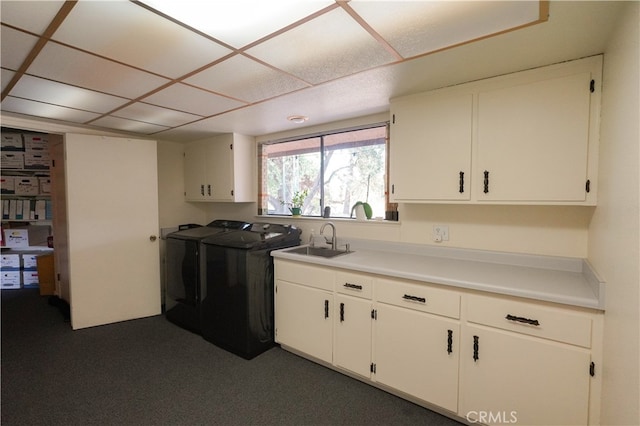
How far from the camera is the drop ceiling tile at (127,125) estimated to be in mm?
3023

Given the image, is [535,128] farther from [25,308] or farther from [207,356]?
[25,308]

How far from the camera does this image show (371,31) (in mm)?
1371

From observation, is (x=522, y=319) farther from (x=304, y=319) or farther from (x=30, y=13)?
(x=30, y=13)

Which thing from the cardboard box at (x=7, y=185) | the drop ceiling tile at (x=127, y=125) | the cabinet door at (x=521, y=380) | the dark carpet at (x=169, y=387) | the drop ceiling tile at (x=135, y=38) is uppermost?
the drop ceiling tile at (x=127, y=125)

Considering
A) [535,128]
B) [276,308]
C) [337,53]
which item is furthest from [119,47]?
[535,128]

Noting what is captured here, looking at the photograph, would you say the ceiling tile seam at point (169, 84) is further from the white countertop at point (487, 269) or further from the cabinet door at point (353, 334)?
the cabinet door at point (353, 334)

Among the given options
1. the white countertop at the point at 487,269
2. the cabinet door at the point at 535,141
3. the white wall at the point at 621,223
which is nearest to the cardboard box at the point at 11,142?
the white countertop at the point at 487,269

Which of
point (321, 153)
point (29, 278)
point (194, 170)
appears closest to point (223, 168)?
point (194, 170)

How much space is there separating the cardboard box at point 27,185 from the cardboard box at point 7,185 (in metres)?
0.03

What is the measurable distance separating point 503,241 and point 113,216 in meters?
3.78

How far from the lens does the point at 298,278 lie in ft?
8.24

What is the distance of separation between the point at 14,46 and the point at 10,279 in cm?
464

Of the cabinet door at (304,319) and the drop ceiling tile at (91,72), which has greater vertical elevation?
the drop ceiling tile at (91,72)

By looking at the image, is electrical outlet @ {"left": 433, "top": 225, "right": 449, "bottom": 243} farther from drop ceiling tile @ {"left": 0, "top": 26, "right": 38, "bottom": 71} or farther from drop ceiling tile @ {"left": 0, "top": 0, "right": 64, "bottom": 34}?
drop ceiling tile @ {"left": 0, "top": 26, "right": 38, "bottom": 71}
